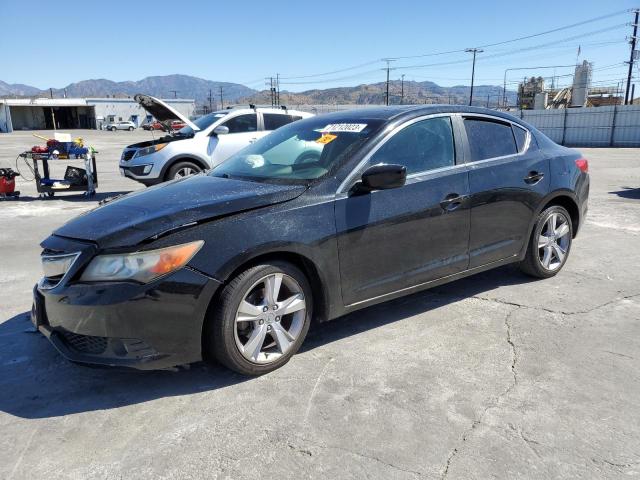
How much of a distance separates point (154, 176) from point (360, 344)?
750 cm

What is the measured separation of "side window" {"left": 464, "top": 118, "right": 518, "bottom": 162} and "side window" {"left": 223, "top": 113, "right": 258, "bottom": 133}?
723 centimetres

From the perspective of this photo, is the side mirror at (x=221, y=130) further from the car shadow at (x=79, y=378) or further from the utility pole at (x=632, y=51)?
the utility pole at (x=632, y=51)

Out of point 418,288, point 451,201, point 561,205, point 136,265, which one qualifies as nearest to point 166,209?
point 136,265

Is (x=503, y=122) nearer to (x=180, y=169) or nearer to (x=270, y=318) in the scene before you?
(x=270, y=318)

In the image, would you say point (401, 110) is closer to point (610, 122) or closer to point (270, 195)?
point (270, 195)

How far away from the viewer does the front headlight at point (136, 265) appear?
2.89 m

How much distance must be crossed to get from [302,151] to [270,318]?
1441mm

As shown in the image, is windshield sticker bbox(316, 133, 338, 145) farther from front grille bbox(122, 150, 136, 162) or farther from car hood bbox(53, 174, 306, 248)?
front grille bbox(122, 150, 136, 162)

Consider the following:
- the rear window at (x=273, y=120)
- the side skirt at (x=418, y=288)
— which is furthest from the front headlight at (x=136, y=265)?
the rear window at (x=273, y=120)

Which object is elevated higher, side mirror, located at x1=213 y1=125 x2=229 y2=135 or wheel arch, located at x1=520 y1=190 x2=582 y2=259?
side mirror, located at x1=213 y1=125 x2=229 y2=135

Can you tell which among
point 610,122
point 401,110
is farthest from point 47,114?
point 401,110

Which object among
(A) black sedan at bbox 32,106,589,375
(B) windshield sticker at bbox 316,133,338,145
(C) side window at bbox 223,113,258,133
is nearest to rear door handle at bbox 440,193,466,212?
(A) black sedan at bbox 32,106,589,375

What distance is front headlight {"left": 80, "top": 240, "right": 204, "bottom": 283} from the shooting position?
2.89m

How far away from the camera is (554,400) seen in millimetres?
2994
